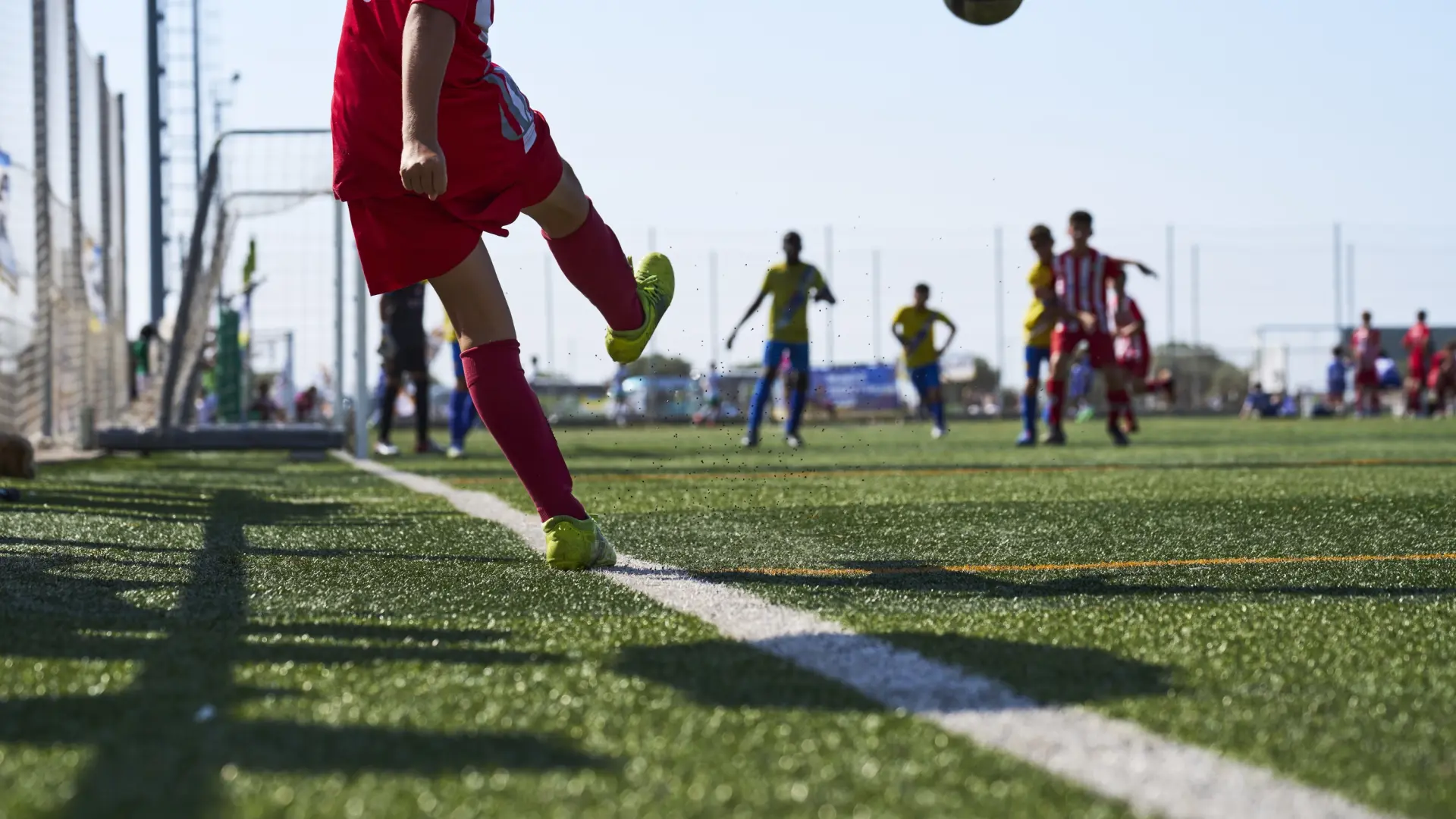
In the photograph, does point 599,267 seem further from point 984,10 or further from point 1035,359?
point 1035,359

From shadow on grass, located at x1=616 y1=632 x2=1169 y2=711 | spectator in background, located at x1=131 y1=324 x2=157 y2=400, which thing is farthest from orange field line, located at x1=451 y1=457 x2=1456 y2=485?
spectator in background, located at x1=131 y1=324 x2=157 y2=400

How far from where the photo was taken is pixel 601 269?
383 cm

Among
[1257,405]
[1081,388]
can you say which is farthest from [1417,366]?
[1081,388]

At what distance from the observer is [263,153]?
1360 cm

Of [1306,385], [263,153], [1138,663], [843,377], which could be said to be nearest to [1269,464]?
[1138,663]

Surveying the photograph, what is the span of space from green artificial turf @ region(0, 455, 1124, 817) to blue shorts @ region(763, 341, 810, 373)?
1015 cm

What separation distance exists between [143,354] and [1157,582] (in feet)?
48.8

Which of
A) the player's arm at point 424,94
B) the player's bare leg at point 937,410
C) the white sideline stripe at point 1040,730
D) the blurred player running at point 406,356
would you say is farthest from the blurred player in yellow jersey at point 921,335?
the white sideline stripe at point 1040,730

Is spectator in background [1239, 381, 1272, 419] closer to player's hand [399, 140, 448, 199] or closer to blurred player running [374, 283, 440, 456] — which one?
blurred player running [374, 283, 440, 456]

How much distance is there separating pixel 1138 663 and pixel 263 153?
41.2 ft

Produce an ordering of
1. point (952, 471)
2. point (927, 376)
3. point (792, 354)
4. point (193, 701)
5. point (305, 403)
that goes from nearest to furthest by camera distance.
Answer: point (193, 701) < point (952, 471) < point (792, 354) < point (927, 376) < point (305, 403)

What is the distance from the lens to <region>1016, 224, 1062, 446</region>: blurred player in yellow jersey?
12938 mm

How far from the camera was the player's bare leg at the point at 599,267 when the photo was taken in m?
3.73

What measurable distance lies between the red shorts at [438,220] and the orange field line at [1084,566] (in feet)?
2.90
